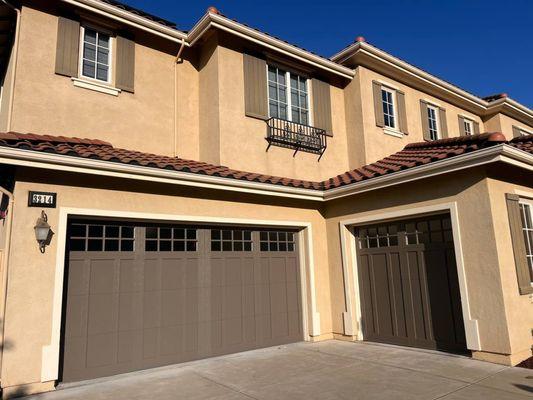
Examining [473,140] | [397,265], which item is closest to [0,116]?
[397,265]

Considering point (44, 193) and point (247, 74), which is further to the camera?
point (247, 74)

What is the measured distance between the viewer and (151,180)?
6.71 meters

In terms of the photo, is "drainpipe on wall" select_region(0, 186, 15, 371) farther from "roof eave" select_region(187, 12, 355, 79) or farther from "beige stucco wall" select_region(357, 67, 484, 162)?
"beige stucco wall" select_region(357, 67, 484, 162)

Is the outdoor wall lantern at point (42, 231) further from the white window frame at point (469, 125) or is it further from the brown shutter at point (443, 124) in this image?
the white window frame at point (469, 125)

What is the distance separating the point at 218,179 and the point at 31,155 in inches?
119

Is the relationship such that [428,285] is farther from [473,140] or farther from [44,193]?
[44,193]

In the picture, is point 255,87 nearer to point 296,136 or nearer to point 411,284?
point 296,136

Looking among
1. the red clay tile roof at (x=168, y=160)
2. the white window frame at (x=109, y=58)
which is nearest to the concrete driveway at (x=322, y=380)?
the red clay tile roof at (x=168, y=160)

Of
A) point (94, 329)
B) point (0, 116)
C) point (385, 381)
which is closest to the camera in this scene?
point (385, 381)

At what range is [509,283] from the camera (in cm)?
655

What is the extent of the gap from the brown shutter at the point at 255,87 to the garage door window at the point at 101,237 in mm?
4383

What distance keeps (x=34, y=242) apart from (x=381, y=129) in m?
9.48

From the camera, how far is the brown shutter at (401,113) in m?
12.4

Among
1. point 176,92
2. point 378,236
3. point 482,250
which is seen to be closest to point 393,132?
point 378,236
